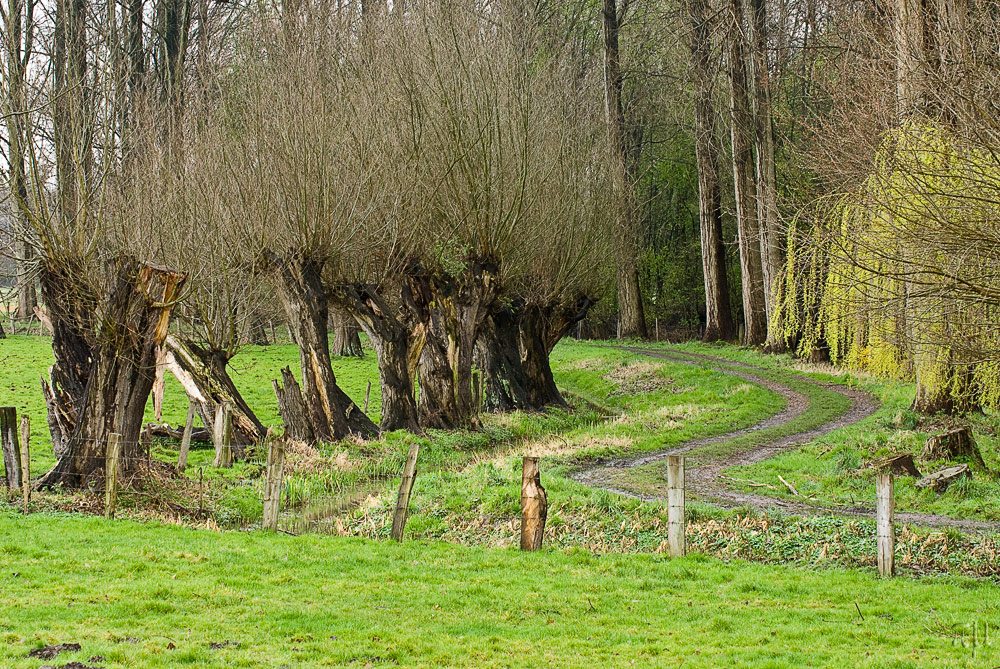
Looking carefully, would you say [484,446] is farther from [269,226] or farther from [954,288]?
[954,288]

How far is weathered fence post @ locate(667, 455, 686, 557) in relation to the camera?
1118 cm

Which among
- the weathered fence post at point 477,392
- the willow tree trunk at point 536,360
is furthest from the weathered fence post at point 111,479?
the willow tree trunk at point 536,360

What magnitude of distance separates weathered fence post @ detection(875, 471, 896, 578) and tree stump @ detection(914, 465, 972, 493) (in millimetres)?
3902

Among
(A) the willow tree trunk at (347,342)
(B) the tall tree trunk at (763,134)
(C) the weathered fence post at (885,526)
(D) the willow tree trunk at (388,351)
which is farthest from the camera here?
(A) the willow tree trunk at (347,342)

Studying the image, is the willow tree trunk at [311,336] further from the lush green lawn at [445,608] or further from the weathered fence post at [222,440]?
the lush green lawn at [445,608]

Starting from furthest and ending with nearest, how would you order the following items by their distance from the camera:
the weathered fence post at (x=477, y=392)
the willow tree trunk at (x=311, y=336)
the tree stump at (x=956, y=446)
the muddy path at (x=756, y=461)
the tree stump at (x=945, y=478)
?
1. the weathered fence post at (x=477, y=392)
2. the willow tree trunk at (x=311, y=336)
3. the tree stump at (x=956, y=446)
4. the tree stump at (x=945, y=478)
5. the muddy path at (x=756, y=461)

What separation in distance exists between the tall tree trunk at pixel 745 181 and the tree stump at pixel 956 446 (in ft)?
64.4

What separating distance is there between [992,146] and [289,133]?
46.0 feet

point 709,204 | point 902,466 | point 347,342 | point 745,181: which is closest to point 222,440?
point 902,466

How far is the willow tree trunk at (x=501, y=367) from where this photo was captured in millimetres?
26938

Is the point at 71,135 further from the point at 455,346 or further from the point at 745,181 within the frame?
the point at 745,181

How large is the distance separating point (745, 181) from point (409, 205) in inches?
737

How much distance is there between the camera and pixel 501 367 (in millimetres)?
27203

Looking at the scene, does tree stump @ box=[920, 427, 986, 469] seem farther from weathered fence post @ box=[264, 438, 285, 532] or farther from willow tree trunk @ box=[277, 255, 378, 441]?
willow tree trunk @ box=[277, 255, 378, 441]
